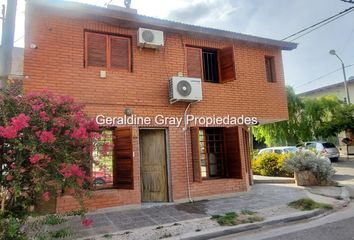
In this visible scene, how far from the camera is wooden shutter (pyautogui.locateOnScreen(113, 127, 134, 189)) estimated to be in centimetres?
895

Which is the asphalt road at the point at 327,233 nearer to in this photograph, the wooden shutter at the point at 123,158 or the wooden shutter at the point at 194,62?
the wooden shutter at the point at 123,158

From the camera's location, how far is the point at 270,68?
12.8 m

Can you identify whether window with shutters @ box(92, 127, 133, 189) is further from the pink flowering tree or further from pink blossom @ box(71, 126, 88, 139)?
pink blossom @ box(71, 126, 88, 139)

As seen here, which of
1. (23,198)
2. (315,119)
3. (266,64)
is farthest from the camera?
(315,119)

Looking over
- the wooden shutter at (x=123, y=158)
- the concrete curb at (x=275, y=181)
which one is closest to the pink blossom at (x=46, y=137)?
the wooden shutter at (x=123, y=158)

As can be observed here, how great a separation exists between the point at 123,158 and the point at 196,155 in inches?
94.5

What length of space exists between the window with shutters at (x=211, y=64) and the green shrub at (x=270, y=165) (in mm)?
7090

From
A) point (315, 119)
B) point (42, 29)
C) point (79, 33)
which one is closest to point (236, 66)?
point (79, 33)

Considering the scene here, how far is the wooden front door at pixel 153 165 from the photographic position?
9883 mm

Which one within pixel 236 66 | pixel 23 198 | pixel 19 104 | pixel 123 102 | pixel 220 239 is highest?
pixel 236 66

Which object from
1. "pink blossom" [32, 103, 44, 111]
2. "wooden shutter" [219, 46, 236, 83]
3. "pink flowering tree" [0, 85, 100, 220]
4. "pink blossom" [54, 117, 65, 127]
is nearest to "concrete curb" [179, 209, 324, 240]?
"pink flowering tree" [0, 85, 100, 220]

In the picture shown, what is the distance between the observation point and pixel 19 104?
16.3 ft

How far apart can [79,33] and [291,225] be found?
7.85 m

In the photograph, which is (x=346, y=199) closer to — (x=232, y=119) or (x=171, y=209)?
(x=232, y=119)
